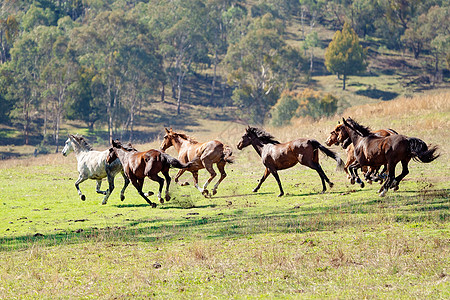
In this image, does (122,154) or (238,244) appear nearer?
(238,244)

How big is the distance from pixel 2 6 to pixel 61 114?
1268 inches

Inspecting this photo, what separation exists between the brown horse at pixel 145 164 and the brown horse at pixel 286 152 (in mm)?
3359

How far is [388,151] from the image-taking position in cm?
1756

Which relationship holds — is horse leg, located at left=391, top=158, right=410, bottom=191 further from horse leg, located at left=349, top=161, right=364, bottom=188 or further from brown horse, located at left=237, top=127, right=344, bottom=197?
brown horse, located at left=237, top=127, right=344, bottom=197

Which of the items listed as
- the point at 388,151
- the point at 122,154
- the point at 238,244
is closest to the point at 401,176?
the point at 388,151

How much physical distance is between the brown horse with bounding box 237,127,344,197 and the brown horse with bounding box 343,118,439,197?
114cm

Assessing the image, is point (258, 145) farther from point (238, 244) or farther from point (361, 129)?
point (238, 244)

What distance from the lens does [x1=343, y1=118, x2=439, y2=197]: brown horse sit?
671 inches

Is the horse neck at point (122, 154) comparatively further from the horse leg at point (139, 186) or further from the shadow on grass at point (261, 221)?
the shadow on grass at point (261, 221)

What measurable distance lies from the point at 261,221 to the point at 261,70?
82.6m

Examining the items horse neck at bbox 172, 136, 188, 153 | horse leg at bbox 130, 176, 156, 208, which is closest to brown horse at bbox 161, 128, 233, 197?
horse neck at bbox 172, 136, 188, 153

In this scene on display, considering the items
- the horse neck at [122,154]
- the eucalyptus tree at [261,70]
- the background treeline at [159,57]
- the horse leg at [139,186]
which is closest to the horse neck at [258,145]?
the horse leg at [139,186]

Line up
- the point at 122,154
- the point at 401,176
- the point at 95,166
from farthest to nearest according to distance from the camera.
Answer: the point at 95,166 < the point at 122,154 < the point at 401,176

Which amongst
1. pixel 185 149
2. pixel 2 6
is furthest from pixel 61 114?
pixel 185 149
